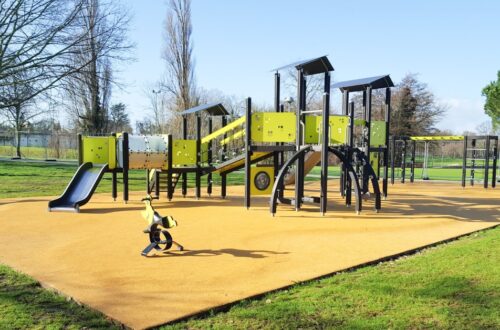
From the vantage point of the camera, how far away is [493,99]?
3216cm

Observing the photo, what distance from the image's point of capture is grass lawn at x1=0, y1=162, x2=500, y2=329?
12.4 ft

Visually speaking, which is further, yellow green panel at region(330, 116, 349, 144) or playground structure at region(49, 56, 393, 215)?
yellow green panel at region(330, 116, 349, 144)

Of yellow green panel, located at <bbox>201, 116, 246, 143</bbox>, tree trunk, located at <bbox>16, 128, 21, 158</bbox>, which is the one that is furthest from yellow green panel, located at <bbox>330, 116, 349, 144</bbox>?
tree trunk, located at <bbox>16, 128, 21, 158</bbox>

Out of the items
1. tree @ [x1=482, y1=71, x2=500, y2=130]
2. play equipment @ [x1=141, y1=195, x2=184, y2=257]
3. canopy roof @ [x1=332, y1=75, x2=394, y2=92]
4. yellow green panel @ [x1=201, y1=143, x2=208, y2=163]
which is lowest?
play equipment @ [x1=141, y1=195, x2=184, y2=257]

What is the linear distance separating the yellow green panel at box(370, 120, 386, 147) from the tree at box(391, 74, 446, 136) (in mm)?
34277

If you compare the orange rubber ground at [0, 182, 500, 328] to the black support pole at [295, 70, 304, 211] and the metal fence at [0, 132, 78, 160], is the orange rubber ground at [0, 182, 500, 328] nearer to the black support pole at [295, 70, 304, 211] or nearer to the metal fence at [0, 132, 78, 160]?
the black support pole at [295, 70, 304, 211]

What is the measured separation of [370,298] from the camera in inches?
174

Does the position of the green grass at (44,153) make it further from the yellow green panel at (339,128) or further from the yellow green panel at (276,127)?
the yellow green panel at (339,128)

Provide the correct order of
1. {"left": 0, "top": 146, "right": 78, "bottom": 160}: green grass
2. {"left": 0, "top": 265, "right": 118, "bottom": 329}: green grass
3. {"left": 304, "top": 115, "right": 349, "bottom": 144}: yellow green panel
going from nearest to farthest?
1. {"left": 0, "top": 265, "right": 118, "bottom": 329}: green grass
2. {"left": 304, "top": 115, "right": 349, "bottom": 144}: yellow green panel
3. {"left": 0, "top": 146, "right": 78, "bottom": 160}: green grass

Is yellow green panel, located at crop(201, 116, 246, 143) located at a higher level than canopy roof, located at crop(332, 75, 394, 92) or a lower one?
lower

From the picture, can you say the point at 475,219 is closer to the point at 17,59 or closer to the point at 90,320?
the point at 90,320

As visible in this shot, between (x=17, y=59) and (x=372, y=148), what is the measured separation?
51.8 feet

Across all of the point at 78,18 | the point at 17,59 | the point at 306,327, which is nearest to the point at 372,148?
the point at 306,327

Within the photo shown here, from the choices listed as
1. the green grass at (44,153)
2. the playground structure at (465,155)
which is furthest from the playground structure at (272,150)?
the green grass at (44,153)
